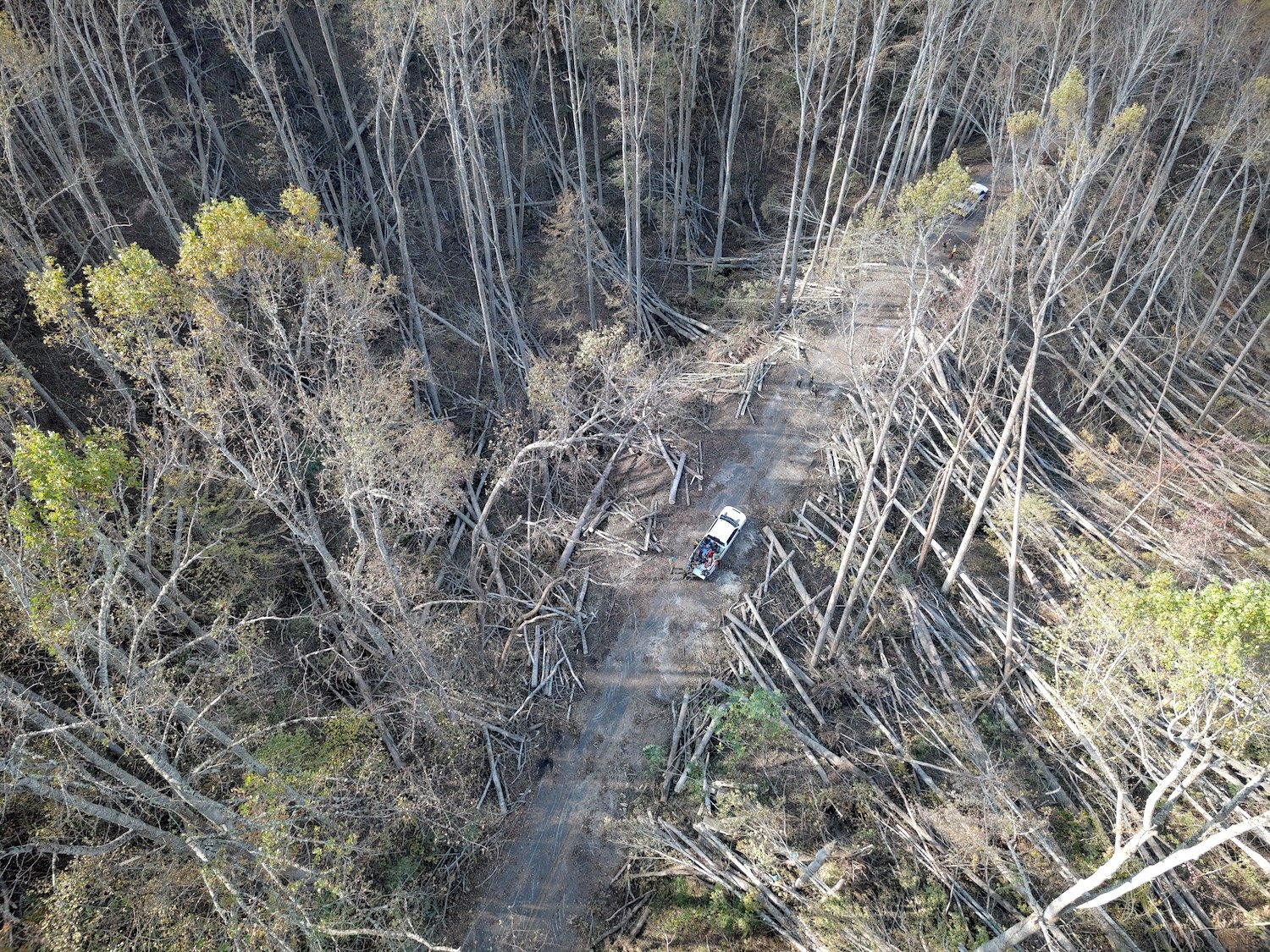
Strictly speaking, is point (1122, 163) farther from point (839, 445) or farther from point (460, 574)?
point (460, 574)

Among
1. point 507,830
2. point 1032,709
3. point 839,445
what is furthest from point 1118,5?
point 507,830

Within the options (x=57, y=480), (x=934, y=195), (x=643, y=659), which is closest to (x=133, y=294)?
(x=57, y=480)

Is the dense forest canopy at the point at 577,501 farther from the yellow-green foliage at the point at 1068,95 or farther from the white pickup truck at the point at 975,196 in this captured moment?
the white pickup truck at the point at 975,196

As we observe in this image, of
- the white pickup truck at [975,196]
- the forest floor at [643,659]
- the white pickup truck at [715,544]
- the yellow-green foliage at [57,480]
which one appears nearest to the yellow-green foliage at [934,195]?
the forest floor at [643,659]

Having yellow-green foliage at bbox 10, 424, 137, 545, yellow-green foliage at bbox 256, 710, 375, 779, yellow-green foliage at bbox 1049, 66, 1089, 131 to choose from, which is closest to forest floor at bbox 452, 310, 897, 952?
yellow-green foliage at bbox 256, 710, 375, 779

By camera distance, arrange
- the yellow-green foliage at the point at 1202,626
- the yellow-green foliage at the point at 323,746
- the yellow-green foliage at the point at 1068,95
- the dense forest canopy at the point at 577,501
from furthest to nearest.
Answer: the yellow-green foliage at the point at 1068,95
the yellow-green foliage at the point at 323,746
the dense forest canopy at the point at 577,501
the yellow-green foliage at the point at 1202,626
